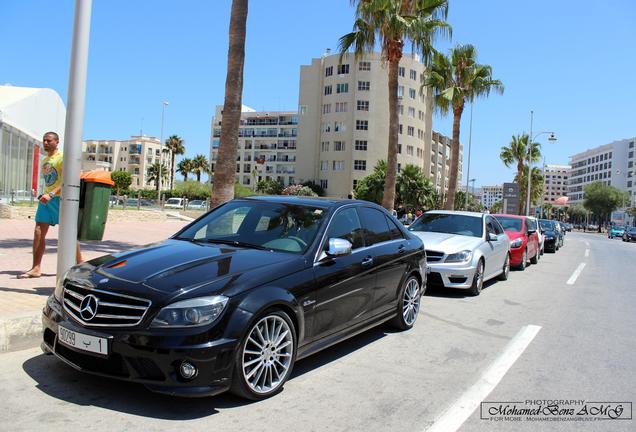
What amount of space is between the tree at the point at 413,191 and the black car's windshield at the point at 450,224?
44.3 meters

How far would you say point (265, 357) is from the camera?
390 cm

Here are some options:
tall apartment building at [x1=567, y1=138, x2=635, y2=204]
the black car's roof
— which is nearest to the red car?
the black car's roof

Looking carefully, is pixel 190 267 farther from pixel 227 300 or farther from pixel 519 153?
pixel 519 153

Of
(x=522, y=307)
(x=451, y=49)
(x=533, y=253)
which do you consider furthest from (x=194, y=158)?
(x=522, y=307)

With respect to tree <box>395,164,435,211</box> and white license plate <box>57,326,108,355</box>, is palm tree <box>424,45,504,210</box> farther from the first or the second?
tree <box>395,164,435,211</box>

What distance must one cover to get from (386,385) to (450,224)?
6.81 metres

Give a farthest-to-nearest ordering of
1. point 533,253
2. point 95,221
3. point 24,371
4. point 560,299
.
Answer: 1. point 533,253
2. point 560,299
3. point 95,221
4. point 24,371

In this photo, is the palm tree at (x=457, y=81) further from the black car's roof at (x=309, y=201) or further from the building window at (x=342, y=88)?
the building window at (x=342, y=88)

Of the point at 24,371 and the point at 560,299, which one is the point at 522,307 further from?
the point at 24,371

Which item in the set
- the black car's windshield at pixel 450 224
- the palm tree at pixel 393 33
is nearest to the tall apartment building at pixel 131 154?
the palm tree at pixel 393 33

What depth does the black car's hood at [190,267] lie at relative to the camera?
3.67 metres

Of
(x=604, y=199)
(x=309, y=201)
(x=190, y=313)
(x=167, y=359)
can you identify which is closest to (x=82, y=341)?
(x=167, y=359)

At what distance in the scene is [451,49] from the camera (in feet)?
87.0

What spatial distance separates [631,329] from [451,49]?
21.9 m
